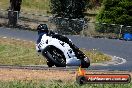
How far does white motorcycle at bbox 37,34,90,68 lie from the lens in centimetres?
738

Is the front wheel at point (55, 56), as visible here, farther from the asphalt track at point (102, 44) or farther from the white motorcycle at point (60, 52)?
the asphalt track at point (102, 44)

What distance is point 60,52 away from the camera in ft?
24.5

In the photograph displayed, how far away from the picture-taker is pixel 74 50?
753cm

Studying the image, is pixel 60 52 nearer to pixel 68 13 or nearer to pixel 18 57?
pixel 18 57

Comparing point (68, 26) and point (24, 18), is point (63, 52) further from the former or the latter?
point (24, 18)

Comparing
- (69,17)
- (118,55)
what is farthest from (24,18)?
(118,55)

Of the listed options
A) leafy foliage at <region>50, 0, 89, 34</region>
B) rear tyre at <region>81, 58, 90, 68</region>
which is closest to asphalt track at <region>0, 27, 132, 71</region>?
leafy foliage at <region>50, 0, 89, 34</region>

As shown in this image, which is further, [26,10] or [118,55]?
[26,10]

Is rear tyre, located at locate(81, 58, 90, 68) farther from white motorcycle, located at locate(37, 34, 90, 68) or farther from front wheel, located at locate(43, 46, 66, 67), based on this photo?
front wheel, located at locate(43, 46, 66, 67)

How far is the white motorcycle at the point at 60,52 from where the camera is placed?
7.38m

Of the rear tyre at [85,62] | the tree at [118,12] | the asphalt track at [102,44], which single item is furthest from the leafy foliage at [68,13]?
the rear tyre at [85,62]

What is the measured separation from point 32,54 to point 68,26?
73.2 feet

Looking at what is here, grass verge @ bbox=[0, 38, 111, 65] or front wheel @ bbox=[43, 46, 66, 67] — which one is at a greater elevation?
front wheel @ bbox=[43, 46, 66, 67]

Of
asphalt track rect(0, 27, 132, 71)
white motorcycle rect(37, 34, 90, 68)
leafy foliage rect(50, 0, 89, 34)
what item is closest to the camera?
white motorcycle rect(37, 34, 90, 68)
